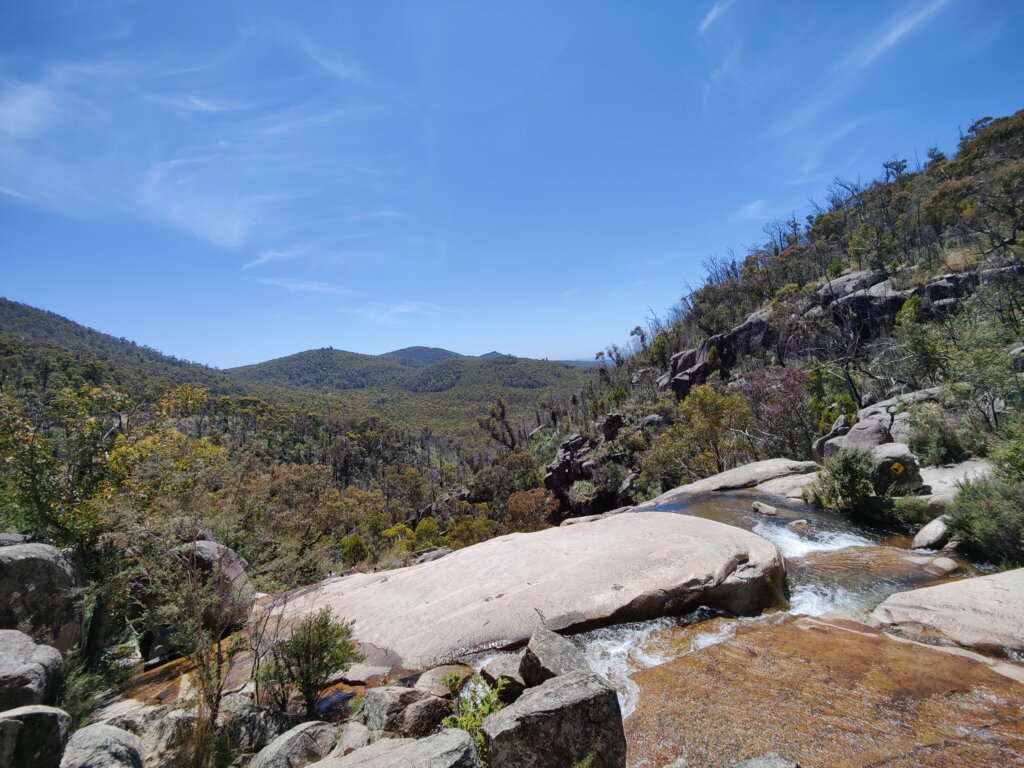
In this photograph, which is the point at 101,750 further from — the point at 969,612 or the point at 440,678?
the point at 969,612

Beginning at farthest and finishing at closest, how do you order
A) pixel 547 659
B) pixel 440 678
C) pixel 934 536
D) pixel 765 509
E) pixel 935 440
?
pixel 935 440 → pixel 765 509 → pixel 934 536 → pixel 440 678 → pixel 547 659

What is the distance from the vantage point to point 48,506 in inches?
431

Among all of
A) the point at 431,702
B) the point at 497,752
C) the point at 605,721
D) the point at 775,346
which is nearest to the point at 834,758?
the point at 605,721

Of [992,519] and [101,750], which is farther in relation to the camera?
[992,519]

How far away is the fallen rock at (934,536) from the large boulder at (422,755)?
11.7 metres

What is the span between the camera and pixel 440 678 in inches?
278

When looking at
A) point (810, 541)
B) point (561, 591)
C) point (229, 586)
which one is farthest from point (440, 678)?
point (810, 541)

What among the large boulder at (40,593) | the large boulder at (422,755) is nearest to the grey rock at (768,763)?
the large boulder at (422,755)

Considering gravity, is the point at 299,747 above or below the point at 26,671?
below

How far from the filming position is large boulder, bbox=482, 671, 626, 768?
4.21 metres

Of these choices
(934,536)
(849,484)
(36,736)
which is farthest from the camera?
(849,484)

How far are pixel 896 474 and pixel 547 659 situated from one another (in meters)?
13.2

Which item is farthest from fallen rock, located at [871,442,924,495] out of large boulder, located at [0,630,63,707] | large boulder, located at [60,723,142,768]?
large boulder, located at [0,630,63,707]

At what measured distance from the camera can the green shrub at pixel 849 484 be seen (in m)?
12.9
